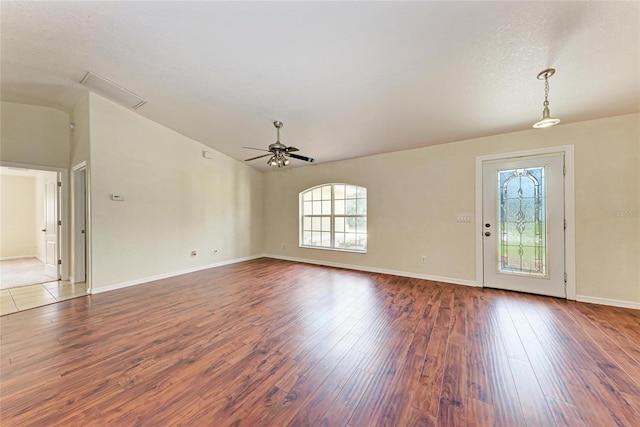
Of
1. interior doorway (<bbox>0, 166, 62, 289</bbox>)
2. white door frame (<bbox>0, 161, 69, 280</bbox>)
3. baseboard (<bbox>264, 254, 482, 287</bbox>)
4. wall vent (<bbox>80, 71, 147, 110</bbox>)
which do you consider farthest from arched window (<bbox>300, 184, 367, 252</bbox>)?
interior doorway (<bbox>0, 166, 62, 289</bbox>)

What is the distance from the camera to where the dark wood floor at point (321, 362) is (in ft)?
4.95

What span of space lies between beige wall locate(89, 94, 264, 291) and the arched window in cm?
189

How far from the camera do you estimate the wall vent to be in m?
3.37

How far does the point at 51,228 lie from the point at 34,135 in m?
1.79

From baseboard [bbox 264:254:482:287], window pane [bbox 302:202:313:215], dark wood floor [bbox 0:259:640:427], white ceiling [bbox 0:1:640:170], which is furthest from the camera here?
window pane [bbox 302:202:313:215]

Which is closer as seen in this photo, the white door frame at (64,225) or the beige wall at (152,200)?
the beige wall at (152,200)

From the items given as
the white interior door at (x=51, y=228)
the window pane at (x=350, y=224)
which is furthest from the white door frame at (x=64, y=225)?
the window pane at (x=350, y=224)

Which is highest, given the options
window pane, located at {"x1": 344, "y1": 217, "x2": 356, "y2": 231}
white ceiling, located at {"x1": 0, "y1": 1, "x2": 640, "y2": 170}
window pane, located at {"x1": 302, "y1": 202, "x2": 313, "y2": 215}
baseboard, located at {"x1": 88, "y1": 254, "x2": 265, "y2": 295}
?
white ceiling, located at {"x1": 0, "y1": 1, "x2": 640, "y2": 170}

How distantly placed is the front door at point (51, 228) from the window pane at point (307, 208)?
5.02 metres

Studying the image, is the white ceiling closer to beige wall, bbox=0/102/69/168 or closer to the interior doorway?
beige wall, bbox=0/102/69/168

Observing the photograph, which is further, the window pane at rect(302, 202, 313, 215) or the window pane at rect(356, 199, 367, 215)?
the window pane at rect(302, 202, 313, 215)

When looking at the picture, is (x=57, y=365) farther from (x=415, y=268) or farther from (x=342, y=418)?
(x=415, y=268)

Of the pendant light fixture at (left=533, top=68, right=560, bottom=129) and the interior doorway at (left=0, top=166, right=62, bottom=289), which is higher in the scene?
the pendant light fixture at (left=533, top=68, right=560, bottom=129)

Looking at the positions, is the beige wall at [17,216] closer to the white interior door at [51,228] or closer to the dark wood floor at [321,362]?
the white interior door at [51,228]
